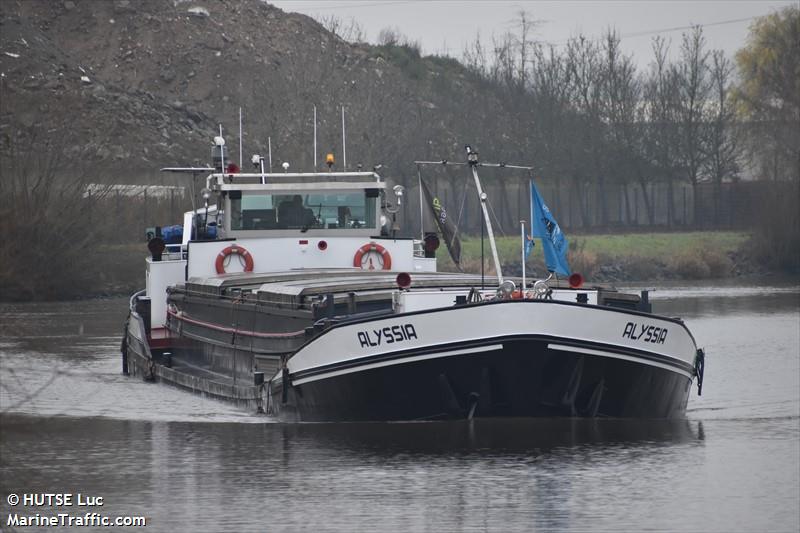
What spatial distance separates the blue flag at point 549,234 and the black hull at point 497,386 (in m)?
1.12

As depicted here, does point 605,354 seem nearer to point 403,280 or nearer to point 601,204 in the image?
point 403,280

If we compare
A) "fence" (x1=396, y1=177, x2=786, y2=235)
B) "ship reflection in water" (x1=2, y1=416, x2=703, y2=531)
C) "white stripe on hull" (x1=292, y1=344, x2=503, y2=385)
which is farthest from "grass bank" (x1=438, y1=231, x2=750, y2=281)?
"white stripe on hull" (x1=292, y1=344, x2=503, y2=385)

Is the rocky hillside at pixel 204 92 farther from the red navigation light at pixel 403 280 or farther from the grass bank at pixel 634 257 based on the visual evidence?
the red navigation light at pixel 403 280

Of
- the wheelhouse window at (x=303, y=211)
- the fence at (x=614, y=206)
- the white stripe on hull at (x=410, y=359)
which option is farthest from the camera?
the fence at (x=614, y=206)

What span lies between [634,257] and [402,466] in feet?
129

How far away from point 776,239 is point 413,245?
37.2 metres

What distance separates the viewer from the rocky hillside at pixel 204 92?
210 ft

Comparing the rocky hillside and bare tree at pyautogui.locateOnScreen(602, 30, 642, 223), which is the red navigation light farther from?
bare tree at pyautogui.locateOnScreen(602, 30, 642, 223)

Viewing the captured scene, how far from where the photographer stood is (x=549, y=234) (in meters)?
17.5

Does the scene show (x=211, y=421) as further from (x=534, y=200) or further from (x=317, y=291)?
(x=534, y=200)

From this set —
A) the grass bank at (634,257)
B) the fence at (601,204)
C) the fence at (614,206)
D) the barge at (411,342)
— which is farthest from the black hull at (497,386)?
the fence at (614,206)

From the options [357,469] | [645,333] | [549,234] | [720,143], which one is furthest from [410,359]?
[720,143]

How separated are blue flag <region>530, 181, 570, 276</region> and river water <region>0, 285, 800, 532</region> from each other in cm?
183

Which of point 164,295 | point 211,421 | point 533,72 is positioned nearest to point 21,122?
point 533,72
